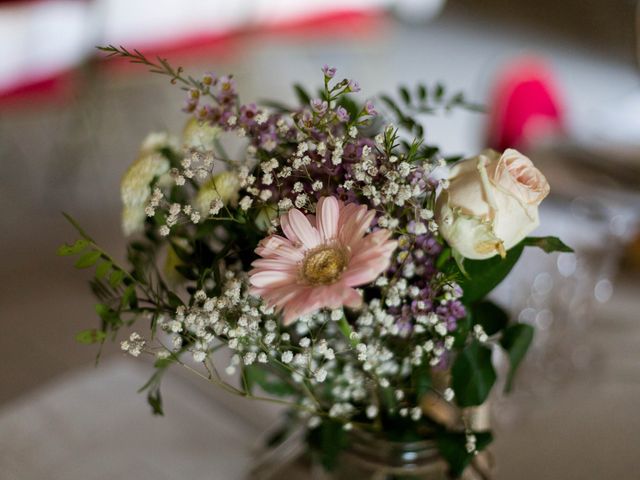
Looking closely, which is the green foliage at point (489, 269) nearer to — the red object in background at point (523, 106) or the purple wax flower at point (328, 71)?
the purple wax flower at point (328, 71)

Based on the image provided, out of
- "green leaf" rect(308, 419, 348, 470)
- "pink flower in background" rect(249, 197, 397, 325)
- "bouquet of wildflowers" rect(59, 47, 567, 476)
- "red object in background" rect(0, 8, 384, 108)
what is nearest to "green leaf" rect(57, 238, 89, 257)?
"bouquet of wildflowers" rect(59, 47, 567, 476)

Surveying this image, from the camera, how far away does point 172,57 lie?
353 cm

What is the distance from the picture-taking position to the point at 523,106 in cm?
224

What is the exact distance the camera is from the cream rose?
567 mm

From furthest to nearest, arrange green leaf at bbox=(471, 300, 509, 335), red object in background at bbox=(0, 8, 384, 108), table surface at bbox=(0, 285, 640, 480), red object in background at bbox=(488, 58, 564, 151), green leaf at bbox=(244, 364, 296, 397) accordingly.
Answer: red object in background at bbox=(0, 8, 384, 108), red object in background at bbox=(488, 58, 564, 151), table surface at bbox=(0, 285, 640, 480), green leaf at bbox=(244, 364, 296, 397), green leaf at bbox=(471, 300, 509, 335)

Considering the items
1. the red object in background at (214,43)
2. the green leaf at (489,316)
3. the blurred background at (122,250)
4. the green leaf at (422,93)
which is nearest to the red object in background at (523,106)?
the blurred background at (122,250)

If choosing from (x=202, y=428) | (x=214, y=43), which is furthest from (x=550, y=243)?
(x=214, y=43)

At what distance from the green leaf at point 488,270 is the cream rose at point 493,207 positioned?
0.07 m

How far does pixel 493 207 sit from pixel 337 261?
14cm

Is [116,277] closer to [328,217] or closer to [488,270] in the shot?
[328,217]

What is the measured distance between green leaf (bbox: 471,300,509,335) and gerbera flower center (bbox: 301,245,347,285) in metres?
0.22

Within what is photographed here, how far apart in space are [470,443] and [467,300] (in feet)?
0.45

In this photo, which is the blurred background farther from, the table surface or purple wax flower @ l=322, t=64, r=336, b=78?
purple wax flower @ l=322, t=64, r=336, b=78

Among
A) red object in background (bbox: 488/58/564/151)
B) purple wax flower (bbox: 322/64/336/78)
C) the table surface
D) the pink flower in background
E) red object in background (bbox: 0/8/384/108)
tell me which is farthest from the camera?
red object in background (bbox: 0/8/384/108)
